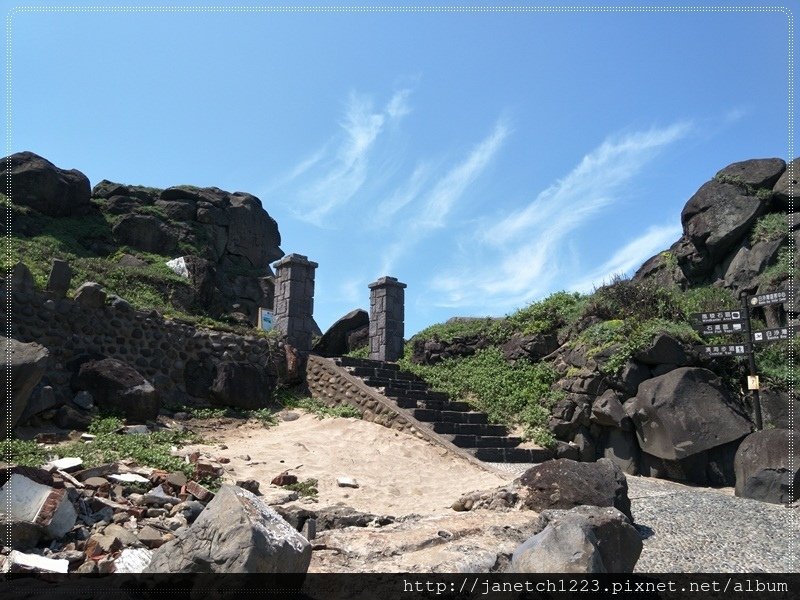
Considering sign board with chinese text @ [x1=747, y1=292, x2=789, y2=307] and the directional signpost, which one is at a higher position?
sign board with chinese text @ [x1=747, y1=292, x2=789, y2=307]

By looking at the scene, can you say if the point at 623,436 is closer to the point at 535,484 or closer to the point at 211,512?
A: the point at 535,484

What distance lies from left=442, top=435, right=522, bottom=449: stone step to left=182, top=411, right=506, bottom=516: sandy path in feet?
1.15

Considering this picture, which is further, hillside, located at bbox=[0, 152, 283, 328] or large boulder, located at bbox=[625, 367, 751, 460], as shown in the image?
hillside, located at bbox=[0, 152, 283, 328]

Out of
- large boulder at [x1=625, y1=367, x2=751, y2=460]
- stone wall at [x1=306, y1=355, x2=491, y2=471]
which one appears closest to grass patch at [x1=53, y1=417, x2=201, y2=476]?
stone wall at [x1=306, y1=355, x2=491, y2=471]

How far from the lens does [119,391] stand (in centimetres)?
1110

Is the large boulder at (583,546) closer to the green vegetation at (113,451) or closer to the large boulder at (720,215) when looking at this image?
the green vegetation at (113,451)

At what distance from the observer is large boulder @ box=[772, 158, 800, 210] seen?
17.0 m

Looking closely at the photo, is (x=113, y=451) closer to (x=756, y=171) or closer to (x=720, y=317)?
(x=720, y=317)

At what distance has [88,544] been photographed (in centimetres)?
548

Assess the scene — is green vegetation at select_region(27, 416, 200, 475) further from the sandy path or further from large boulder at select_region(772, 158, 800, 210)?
large boulder at select_region(772, 158, 800, 210)

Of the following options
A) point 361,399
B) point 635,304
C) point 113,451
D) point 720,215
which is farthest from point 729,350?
point 113,451

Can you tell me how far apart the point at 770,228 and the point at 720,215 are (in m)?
1.45

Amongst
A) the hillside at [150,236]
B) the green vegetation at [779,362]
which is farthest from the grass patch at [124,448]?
the green vegetation at [779,362]

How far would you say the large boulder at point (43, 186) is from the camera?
26.4 meters
